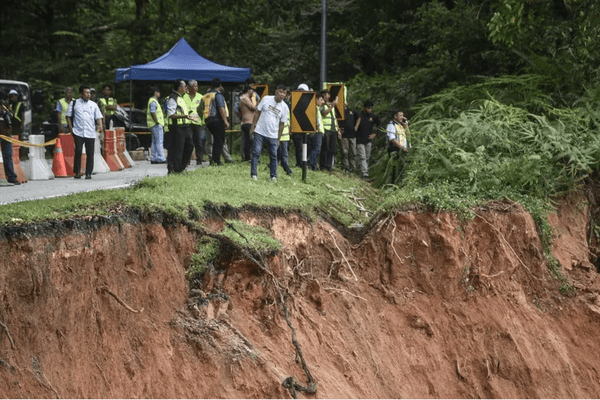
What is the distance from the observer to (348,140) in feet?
66.4

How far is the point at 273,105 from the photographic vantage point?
1513 centimetres

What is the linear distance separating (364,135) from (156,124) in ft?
16.6

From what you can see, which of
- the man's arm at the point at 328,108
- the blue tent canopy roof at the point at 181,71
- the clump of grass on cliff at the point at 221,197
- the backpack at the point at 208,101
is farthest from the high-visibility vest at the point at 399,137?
the blue tent canopy roof at the point at 181,71

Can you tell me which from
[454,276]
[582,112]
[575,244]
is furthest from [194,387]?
[582,112]

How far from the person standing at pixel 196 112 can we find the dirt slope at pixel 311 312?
16.0 feet

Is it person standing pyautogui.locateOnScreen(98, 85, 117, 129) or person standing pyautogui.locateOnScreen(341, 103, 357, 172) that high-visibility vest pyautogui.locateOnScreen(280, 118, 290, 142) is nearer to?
person standing pyautogui.locateOnScreen(341, 103, 357, 172)

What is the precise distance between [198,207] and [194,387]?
2.40 meters

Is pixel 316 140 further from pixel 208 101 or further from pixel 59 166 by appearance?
pixel 59 166

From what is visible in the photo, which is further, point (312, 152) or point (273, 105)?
point (312, 152)

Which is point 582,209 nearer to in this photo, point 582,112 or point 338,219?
point 582,112

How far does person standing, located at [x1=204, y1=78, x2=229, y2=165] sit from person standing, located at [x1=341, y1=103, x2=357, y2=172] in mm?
2811

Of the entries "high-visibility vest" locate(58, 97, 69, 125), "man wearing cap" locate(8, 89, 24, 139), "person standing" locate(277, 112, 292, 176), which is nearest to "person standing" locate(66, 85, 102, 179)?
"man wearing cap" locate(8, 89, 24, 139)

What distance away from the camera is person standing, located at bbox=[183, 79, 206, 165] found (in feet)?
54.2

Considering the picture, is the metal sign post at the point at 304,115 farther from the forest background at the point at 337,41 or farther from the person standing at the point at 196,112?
the forest background at the point at 337,41
